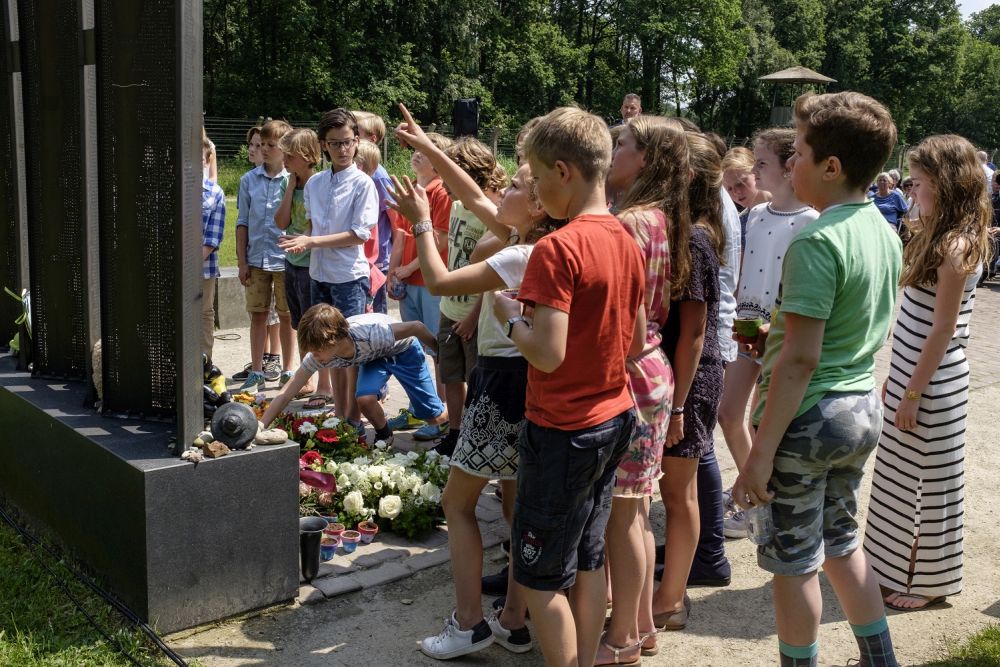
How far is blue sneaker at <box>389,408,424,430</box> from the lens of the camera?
6.13 m

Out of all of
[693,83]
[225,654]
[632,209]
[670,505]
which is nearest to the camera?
[632,209]

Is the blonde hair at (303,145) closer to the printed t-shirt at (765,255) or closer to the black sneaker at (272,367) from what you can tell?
the black sneaker at (272,367)

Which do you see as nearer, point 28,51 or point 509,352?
point 509,352

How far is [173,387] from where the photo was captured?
12.6 feet

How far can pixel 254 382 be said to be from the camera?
23.1ft

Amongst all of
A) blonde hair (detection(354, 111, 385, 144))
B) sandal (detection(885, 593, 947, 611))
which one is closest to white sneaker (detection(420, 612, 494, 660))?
sandal (detection(885, 593, 947, 611))

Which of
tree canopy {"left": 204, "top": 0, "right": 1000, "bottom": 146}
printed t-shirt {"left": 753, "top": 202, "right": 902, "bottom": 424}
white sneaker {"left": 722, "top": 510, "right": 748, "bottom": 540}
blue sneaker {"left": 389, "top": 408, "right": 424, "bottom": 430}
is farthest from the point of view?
tree canopy {"left": 204, "top": 0, "right": 1000, "bottom": 146}

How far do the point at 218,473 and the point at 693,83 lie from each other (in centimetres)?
5846

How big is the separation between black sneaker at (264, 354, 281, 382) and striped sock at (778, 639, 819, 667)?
5.05 metres

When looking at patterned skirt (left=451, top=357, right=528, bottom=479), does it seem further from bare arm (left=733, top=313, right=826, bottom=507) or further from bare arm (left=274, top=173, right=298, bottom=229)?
bare arm (left=274, top=173, right=298, bottom=229)

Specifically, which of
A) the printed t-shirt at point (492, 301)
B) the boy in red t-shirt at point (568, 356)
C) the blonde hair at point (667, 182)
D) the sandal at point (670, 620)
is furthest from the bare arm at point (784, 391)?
the sandal at point (670, 620)

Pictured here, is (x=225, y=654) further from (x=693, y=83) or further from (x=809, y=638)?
(x=693, y=83)

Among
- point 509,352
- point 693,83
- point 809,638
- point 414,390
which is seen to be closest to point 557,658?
point 809,638

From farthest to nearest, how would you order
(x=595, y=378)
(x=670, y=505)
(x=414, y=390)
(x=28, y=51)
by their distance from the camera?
(x=414, y=390) → (x=28, y=51) → (x=670, y=505) → (x=595, y=378)
